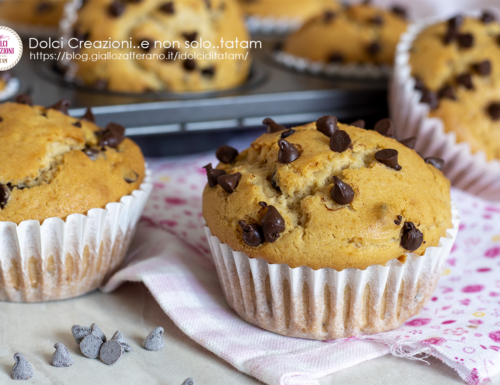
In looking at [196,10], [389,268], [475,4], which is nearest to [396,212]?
[389,268]

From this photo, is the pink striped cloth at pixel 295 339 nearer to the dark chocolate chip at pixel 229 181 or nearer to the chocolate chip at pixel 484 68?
the dark chocolate chip at pixel 229 181

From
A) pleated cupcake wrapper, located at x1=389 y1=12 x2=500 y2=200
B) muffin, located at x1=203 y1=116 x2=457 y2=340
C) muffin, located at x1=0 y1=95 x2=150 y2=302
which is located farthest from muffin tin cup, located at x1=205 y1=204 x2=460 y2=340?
pleated cupcake wrapper, located at x1=389 y1=12 x2=500 y2=200

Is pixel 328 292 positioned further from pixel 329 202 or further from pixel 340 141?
pixel 340 141

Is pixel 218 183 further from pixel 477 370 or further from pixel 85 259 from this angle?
pixel 477 370

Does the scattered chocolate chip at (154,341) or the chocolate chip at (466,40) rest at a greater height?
the chocolate chip at (466,40)

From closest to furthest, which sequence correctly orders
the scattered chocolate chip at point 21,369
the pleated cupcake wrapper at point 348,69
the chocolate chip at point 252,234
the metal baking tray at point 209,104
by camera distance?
the scattered chocolate chip at point 21,369 < the chocolate chip at point 252,234 < the metal baking tray at point 209,104 < the pleated cupcake wrapper at point 348,69

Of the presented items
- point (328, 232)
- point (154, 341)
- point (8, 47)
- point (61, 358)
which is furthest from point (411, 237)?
point (8, 47)

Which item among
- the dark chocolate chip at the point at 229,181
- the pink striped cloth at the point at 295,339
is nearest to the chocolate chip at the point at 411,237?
the pink striped cloth at the point at 295,339
